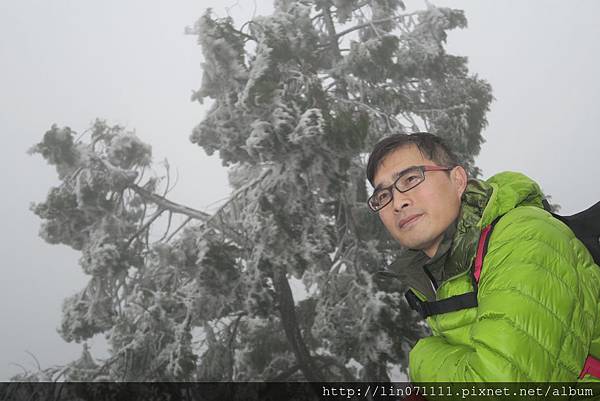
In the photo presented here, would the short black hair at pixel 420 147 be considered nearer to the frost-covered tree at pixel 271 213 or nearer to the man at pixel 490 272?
the man at pixel 490 272

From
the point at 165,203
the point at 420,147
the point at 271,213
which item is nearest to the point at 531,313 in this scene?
the point at 420,147

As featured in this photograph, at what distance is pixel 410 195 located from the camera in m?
1.72

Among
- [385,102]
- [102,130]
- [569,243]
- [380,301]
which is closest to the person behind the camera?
[569,243]

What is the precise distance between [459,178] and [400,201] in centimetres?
33

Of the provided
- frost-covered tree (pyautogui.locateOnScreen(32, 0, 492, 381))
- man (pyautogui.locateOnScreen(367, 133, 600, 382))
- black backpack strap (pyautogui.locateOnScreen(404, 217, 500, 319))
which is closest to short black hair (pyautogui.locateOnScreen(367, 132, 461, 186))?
man (pyautogui.locateOnScreen(367, 133, 600, 382))

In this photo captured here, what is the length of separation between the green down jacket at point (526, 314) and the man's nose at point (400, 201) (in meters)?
0.36

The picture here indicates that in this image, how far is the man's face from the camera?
5.53ft

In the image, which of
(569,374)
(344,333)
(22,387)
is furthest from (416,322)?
(22,387)

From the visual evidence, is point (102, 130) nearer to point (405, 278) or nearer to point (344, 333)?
point (344, 333)

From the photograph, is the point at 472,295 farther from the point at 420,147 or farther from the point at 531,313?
the point at 420,147

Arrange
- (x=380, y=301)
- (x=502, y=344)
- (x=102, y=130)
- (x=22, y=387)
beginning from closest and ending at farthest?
(x=502, y=344)
(x=380, y=301)
(x=22, y=387)
(x=102, y=130)

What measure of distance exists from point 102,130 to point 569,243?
1007 centimetres

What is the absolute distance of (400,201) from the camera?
1728 mm

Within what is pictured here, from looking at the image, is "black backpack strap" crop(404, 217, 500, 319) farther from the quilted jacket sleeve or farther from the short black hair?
the short black hair
